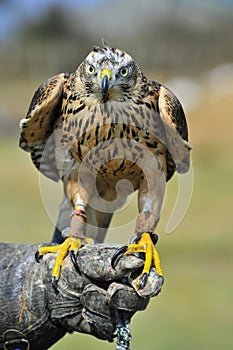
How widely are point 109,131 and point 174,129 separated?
0.84 ft

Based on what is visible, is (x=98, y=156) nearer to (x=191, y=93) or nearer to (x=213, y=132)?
(x=213, y=132)

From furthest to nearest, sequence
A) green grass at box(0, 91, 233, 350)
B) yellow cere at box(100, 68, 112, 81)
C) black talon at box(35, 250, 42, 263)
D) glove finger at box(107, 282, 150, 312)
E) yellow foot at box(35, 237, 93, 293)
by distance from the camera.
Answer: green grass at box(0, 91, 233, 350), yellow cere at box(100, 68, 112, 81), black talon at box(35, 250, 42, 263), yellow foot at box(35, 237, 93, 293), glove finger at box(107, 282, 150, 312)

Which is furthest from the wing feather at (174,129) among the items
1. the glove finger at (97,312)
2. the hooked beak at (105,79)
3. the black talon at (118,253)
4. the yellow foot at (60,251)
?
the glove finger at (97,312)

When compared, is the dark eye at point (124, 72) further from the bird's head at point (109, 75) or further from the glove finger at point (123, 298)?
the glove finger at point (123, 298)

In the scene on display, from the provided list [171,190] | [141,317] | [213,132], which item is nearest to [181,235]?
[171,190]

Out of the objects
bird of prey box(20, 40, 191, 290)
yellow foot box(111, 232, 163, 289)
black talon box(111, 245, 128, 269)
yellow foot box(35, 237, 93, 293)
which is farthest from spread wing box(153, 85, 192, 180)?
black talon box(111, 245, 128, 269)

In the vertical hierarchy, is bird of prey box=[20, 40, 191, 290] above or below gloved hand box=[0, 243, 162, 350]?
above

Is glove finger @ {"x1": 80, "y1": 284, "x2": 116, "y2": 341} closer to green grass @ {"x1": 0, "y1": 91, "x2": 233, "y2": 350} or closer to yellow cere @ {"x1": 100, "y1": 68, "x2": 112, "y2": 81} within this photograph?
green grass @ {"x1": 0, "y1": 91, "x2": 233, "y2": 350}

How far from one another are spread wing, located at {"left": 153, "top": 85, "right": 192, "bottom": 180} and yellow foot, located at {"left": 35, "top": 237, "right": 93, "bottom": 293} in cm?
50

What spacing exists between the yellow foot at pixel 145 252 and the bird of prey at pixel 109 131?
15 mm

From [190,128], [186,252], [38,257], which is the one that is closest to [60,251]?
[38,257]

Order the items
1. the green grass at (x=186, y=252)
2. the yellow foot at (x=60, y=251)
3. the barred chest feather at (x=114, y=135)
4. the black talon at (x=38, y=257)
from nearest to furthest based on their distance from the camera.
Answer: the yellow foot at (x=60, y=251) < the black talon at (x=38, y=257) < the barred chest feather at (x=114, y=135) < the green grass at (x=186, y=252)

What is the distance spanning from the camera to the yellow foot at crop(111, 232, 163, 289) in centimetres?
264

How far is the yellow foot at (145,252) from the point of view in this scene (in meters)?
2.64
